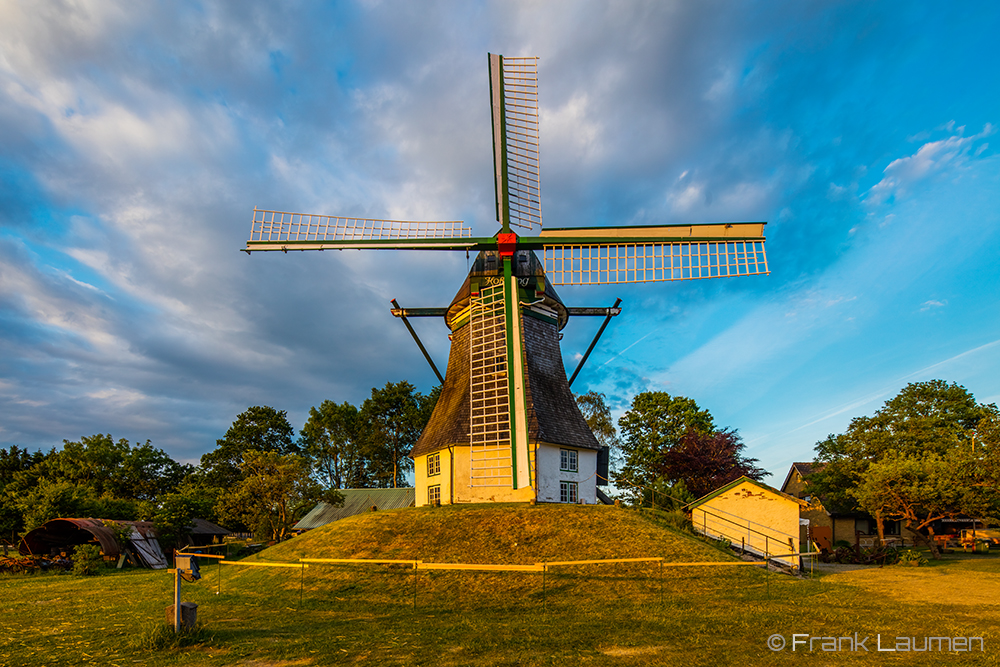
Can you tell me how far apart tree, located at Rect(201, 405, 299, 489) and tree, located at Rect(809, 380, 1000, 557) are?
53.5m

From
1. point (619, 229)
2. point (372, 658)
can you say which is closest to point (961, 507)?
point (619, 229)

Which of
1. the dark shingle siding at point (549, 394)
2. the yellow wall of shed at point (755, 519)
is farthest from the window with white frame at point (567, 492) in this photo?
the yellow wall of shed at point (755, 519)

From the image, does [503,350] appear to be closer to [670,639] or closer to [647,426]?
[670,639]

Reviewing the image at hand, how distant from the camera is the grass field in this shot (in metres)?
9.39

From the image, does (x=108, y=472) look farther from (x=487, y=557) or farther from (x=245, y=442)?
(x=487, y=557)

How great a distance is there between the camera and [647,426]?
44.9m

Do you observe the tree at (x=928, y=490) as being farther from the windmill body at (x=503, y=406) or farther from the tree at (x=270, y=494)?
the tree at (x=270, y=494)

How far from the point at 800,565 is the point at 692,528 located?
464 cm

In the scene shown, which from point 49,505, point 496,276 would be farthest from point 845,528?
Result: point 49,505

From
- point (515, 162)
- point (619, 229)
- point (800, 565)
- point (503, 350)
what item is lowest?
point (800, 565)

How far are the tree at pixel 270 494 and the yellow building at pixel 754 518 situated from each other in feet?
82.4

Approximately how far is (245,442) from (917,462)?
200 ft

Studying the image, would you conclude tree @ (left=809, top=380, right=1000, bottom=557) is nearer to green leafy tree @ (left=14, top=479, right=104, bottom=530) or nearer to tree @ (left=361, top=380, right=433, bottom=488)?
tree @ (left=361, top=380, right=433, bottom=488)

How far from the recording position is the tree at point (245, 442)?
61938 millimetres
